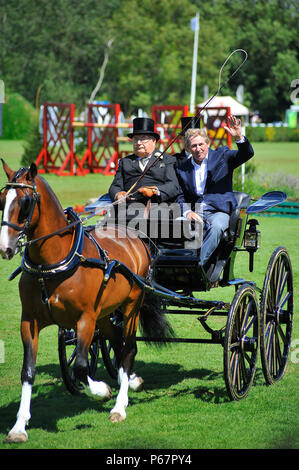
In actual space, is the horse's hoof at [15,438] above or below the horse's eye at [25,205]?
below

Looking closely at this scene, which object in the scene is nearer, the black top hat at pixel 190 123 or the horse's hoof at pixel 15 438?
the horse's hoof at pixel 15 438

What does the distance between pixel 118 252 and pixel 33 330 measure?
946mm

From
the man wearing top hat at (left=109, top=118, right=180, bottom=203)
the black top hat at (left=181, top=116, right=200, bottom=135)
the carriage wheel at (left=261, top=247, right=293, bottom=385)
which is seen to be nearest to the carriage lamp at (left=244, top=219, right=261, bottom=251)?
the carriage wheel at (left=261, top=247, right=293, bottom=385)

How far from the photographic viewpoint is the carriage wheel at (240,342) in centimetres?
562

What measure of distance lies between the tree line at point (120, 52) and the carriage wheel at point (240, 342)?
175 ft

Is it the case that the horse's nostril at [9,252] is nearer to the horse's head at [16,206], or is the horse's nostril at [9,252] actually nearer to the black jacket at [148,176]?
the horse's head at [16,206]

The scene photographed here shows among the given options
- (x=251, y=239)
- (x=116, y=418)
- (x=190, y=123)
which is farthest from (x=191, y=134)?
(x=116, y=418)

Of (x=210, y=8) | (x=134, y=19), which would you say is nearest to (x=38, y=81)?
(x=134, y=19)

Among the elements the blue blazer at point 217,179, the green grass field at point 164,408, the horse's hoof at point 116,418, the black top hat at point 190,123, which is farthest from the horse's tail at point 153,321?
the black top hat at point 190,123

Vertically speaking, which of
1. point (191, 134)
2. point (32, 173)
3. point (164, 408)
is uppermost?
point (191, 134)

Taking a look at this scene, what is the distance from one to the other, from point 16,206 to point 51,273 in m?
0.51

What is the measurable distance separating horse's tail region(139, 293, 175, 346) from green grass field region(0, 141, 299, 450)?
0.46 metres

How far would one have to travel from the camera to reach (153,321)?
6.28 metres

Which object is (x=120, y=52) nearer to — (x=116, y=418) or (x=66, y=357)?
(x=66, y=357)
